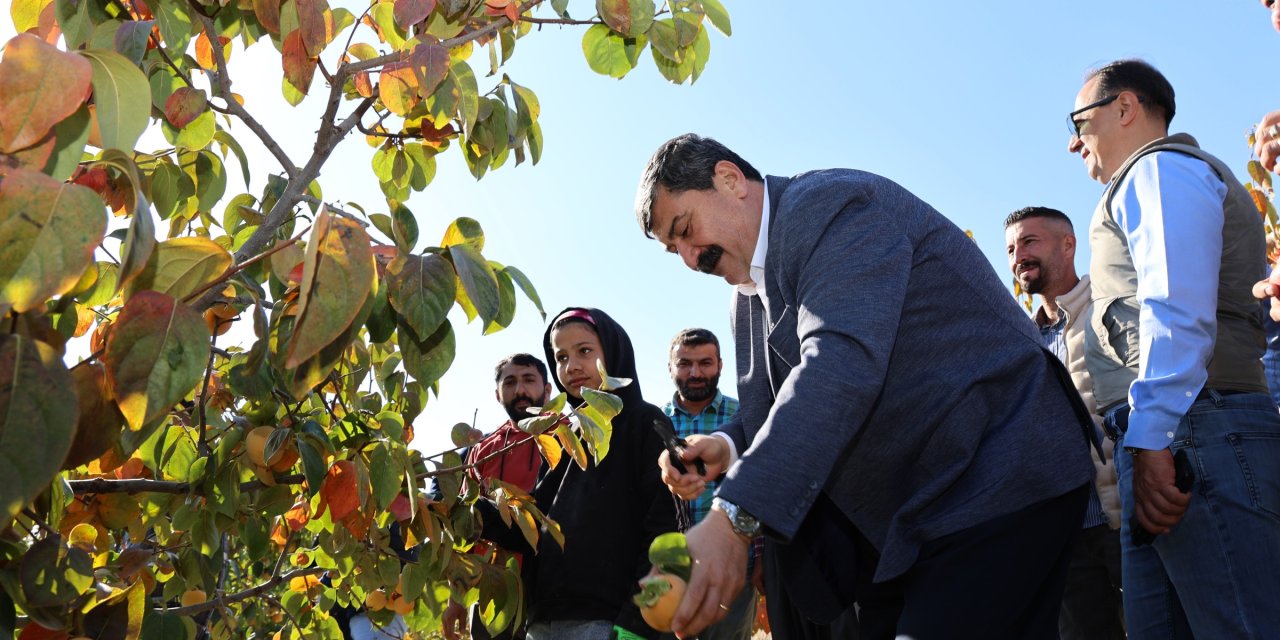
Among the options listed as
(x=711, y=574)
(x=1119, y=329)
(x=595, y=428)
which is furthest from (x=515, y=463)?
(x=711, y=574)

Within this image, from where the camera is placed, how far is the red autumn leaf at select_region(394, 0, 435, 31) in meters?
1.83

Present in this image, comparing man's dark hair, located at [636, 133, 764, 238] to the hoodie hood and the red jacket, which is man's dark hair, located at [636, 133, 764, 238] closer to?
the hoodie hood

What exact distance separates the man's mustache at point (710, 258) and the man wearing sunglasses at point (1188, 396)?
2.94 feet

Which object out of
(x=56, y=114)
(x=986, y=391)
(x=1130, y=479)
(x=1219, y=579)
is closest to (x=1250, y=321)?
(x=1130, y=479)

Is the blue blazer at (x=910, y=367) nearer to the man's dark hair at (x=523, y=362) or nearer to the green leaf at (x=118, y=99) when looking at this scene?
the green leaf at (x=118, y=99)

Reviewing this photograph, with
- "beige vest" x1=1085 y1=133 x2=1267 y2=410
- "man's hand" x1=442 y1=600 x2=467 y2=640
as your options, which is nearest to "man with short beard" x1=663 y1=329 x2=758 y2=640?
"man's hand" x1=442 y1=600 x2=467 y2=640

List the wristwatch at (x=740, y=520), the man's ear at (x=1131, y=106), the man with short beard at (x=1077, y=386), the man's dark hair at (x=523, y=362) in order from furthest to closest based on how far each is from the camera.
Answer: the man's dark hair at (x=523, y=362) < the man with short beard at (x=1077, y=386) < the man's ear at (x=1131, y=106) < the wristwatch at (x=740, y=520)

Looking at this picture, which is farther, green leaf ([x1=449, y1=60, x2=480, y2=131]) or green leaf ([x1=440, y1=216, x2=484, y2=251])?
green leaf ([x1=449, y1=60, x2=480, y2=131])

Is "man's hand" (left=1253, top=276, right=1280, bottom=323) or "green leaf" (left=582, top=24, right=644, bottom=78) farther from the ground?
"green leaf" (left=582, top=24, right=644, bottom=78)

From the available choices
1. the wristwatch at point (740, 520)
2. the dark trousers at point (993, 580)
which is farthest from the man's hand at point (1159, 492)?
the wristwatch at point (740, 520)

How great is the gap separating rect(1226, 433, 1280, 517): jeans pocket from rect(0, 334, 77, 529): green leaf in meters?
2.01

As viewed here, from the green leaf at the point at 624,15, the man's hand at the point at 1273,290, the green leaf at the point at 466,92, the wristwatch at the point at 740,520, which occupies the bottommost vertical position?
the wristwatch at the point at 740,520

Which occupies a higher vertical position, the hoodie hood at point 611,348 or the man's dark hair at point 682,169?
the man's dark hair at point 682,169

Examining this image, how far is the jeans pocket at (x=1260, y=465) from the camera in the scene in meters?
2.00
